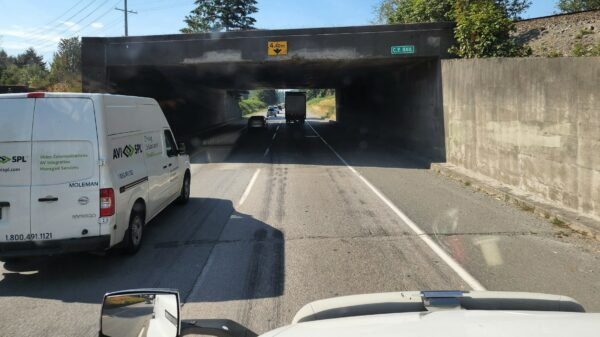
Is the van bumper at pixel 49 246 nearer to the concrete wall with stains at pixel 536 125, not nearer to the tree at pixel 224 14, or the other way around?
the concrete wall with stains at pixel 536 125

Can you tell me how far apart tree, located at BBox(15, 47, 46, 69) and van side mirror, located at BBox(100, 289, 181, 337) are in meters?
112

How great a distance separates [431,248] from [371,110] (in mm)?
26617

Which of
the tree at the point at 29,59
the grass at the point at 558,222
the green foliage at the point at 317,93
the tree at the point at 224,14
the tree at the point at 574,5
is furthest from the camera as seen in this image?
the green foliage at the point at 317,93

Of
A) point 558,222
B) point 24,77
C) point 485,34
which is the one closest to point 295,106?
point 485,34

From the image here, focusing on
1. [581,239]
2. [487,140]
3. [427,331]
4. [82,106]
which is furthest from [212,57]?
[427,331]

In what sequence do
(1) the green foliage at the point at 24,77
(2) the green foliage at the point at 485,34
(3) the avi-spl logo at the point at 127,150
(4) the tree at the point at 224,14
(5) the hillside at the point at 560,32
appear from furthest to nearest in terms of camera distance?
(4) the tree at the point at 224,14
(1) the green foliage at the point at 24,77
(2) the green foliage at the point at 485,34
(5) the hillside at the point at 560,32
(3) the avi-spl logo at the point at 127,150

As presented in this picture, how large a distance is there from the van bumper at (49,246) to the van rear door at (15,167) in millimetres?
87

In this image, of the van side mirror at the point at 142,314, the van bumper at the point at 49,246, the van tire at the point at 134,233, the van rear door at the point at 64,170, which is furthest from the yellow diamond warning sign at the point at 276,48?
the van side mirror at the point at 142,314

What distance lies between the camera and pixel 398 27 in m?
19.1

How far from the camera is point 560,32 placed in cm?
1647

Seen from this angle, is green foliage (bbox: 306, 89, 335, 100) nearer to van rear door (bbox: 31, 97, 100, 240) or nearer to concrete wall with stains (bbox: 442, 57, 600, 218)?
concrete wall with stains (bbox: 442, 57, 600, 218)

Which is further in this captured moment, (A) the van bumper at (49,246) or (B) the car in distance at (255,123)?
(B) the car in distance at (255,123)

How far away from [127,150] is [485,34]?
1238 centimetres

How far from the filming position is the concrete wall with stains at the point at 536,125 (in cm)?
870
